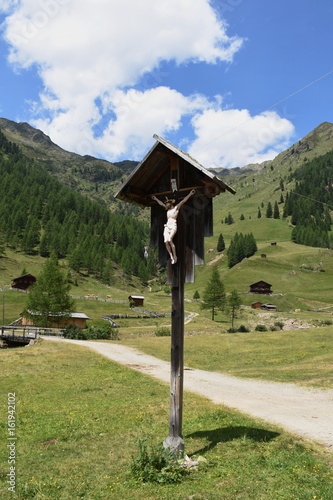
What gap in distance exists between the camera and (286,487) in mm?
6379

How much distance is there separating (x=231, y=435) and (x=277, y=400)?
21.4ft

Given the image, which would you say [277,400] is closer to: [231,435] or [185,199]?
[231,435]

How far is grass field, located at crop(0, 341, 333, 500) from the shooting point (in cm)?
644

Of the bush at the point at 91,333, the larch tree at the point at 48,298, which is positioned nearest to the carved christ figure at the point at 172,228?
the bush at the point at 91,333

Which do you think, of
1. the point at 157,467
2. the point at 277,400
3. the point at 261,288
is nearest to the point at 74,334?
the point at 277,400

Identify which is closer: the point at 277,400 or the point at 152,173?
the point at 152,173

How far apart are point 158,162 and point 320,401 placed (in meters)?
12.5

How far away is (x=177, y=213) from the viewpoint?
893 cm

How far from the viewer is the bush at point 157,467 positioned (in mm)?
6887

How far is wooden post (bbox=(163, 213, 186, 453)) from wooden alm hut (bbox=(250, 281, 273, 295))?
435 ft

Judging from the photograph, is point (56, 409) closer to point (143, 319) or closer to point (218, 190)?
point (218, 190)

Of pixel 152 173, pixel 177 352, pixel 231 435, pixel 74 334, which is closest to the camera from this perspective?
pixel 177 352

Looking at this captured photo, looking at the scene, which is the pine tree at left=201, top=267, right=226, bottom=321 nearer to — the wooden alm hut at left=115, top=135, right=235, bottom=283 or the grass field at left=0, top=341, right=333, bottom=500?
the grass field at left=0, top=341, right=333, bottom=500

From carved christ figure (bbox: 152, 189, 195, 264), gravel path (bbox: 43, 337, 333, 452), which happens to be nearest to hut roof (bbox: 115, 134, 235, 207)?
carved christ figure (bbox: 152, 189, 195, 264)
